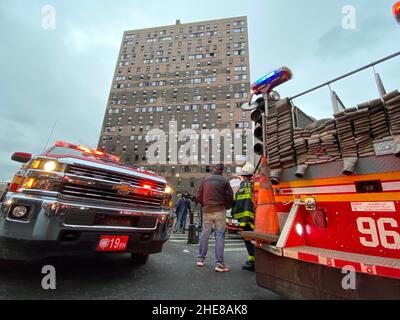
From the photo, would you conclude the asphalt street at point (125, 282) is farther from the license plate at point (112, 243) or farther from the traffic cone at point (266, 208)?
the traffic cone at point (266, 208)

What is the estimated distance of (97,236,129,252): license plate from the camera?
2.45 metres

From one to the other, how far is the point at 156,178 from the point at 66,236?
143cm

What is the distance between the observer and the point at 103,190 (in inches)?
105

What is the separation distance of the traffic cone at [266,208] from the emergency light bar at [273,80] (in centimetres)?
110

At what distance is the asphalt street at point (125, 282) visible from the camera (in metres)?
2.34

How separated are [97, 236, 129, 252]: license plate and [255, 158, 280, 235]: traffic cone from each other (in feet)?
5.37

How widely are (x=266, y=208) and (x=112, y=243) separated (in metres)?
1.90

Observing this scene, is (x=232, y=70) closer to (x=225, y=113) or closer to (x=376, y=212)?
(x=225, y=113)


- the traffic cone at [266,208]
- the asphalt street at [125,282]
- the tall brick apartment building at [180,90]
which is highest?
the tall brick apartment building at [180,90]

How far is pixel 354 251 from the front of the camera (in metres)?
1.91

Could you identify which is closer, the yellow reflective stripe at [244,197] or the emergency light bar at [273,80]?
the emergency light bar at [273,80]

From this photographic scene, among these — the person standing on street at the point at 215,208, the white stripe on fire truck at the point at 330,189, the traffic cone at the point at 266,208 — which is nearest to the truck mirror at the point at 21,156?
the person standing on street at the point at 215,208

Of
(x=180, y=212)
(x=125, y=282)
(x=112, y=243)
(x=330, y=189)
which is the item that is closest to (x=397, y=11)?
(x=330, y=189)
